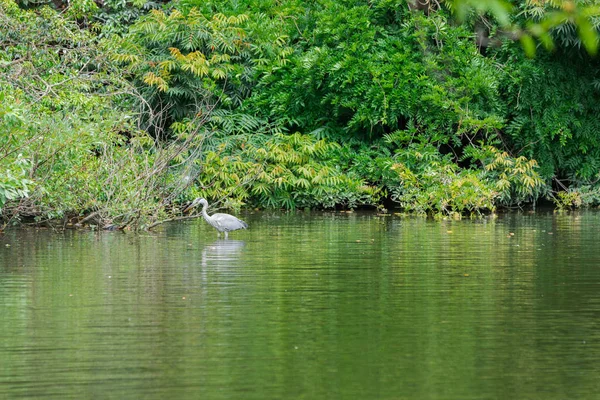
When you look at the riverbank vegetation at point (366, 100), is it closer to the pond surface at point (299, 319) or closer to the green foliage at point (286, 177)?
the green foliage at point (286, 177)

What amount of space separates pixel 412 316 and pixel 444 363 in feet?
6.33

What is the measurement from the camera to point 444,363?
293 inches

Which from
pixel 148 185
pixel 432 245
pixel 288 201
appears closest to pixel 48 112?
pixel 148 185

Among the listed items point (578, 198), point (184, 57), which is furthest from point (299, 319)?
point (184, 57)

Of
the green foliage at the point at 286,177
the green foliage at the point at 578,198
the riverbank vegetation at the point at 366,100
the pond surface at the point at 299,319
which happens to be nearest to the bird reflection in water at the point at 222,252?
the pond surface at the point at 299,319

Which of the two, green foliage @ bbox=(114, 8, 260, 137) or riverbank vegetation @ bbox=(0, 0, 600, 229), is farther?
green foliage @ bbox=(114, 8, 260, 137)

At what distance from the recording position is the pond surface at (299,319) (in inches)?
271

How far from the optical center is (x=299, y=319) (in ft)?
30.2

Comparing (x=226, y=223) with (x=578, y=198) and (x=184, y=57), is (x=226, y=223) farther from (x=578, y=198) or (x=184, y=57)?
(x=578, y=198)

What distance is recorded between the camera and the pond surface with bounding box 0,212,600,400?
6891 mm

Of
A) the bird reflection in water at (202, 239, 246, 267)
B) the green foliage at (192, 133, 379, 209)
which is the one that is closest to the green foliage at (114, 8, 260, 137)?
the green foliage at (192, 133, 379, 209)

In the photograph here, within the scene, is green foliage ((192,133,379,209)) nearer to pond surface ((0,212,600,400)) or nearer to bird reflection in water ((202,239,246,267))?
bird reflection in water ((202,239,246,267))

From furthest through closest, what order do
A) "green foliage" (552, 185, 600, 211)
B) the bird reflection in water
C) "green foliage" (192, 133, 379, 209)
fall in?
"green foliage" (552, 185, 600, 211)
"green foliage" (192, 133, 379, 209)
the bird reflection in water

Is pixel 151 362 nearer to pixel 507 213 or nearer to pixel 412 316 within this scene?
pixel 412 316
